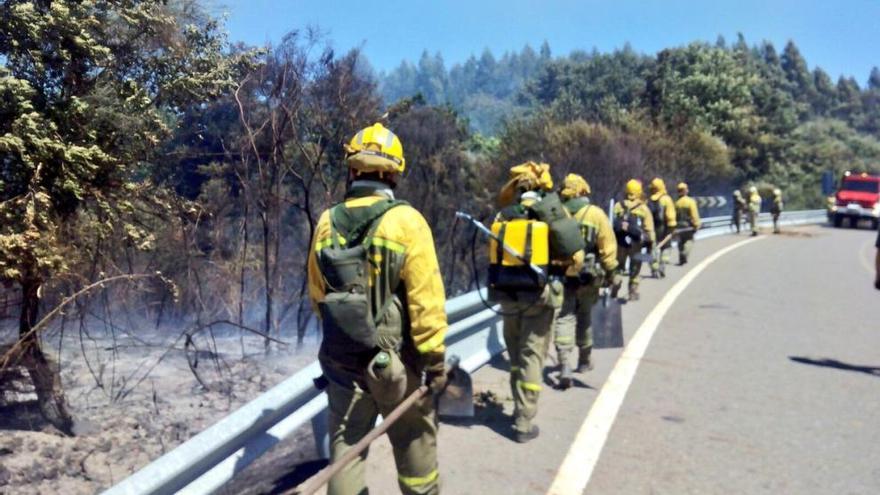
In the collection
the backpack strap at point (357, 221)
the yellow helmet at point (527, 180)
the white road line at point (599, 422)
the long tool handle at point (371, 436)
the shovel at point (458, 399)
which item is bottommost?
the white road line at point (599, 422)

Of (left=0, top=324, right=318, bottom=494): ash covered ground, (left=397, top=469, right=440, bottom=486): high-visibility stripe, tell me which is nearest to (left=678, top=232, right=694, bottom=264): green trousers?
(left=0, top=324, right=318, bottom=494): ash covered ground

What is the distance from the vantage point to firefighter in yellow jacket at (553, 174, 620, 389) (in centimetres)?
739

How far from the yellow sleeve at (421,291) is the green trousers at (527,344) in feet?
7.19

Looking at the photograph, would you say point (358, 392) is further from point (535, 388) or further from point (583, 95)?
point (583, 95)

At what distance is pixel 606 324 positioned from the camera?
28.2 feet

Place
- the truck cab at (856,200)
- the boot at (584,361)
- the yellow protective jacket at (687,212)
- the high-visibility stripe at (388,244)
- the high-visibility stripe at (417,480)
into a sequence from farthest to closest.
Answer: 1. the truck cab at (856,200)
2. the yellow protective jacket at (687,212)
3. the boot at (584,361)
4. the high-visibility stripe at (417,480)
5. the high-visibility stripe at (388,244)

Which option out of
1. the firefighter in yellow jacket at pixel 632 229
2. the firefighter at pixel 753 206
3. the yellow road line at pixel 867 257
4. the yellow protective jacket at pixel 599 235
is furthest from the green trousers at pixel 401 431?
the firefighter at pixel 753 206

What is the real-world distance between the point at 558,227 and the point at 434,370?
8.42 ft

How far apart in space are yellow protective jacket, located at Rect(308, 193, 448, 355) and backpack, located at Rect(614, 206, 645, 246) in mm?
8367

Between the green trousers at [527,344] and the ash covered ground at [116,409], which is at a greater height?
the green trousers at [527,344]

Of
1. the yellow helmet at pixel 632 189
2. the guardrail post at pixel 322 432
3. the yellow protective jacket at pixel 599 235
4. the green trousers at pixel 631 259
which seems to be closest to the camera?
the guardrail post at pixel 322 432

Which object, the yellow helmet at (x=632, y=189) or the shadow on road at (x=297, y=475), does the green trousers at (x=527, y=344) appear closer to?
the shadow on road at (x=297, y=475)

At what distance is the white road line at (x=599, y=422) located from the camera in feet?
16.3

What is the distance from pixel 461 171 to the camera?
26.2 m
